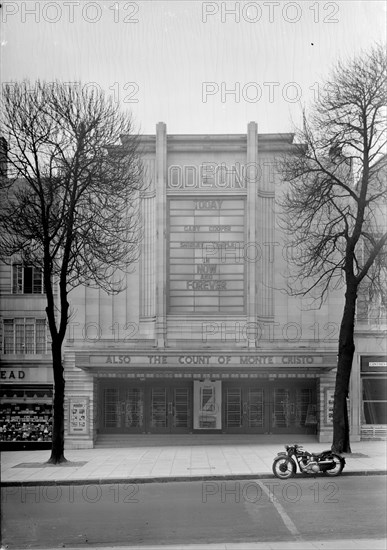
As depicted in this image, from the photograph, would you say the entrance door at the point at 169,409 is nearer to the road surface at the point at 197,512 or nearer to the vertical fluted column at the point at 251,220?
the vertical fluted column at the point at 251,220

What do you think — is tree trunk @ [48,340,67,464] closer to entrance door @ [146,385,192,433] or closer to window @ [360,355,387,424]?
entrance door @ [146,385,192,433]

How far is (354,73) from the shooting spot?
10.8 meters

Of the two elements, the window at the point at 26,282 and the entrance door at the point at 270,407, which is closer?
the entrance door at the point at 270,407

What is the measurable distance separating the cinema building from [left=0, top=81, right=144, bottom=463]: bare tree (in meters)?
0.75

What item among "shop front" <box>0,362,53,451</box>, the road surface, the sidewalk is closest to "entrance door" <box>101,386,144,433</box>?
the sidewalk

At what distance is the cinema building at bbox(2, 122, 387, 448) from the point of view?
13.4 m

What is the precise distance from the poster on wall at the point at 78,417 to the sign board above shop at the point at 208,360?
3.95ft

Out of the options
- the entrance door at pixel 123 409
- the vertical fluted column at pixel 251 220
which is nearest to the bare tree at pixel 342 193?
the vertical fluted column at pixel 251 220

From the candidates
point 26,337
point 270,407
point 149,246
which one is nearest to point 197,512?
point 149,246

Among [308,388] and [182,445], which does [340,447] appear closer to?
[308,388]

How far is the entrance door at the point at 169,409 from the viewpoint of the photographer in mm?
19000

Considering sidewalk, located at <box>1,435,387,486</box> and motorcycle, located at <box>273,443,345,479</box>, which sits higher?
motorcycle, located at <box>273,443,345,479</box>

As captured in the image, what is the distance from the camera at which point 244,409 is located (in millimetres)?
17875

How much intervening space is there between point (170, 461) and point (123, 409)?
15.4 ft
